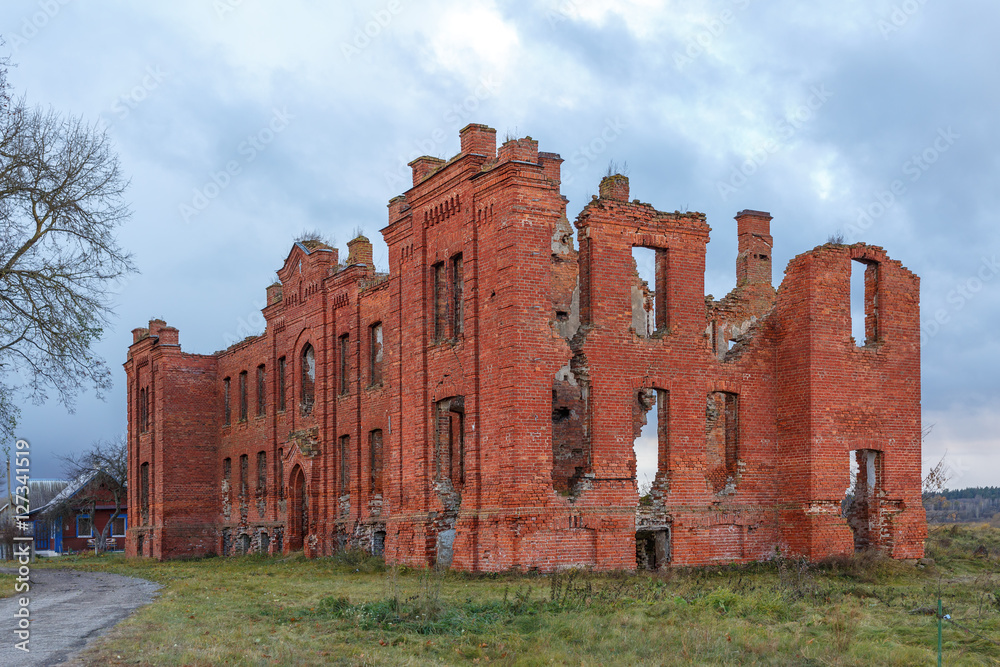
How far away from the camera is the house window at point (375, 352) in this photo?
27.0 m

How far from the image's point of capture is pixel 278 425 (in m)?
32.3

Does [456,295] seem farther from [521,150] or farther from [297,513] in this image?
[297,513]

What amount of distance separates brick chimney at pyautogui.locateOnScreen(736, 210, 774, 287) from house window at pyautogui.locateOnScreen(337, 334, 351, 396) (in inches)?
425

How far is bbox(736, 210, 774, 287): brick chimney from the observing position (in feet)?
87.7

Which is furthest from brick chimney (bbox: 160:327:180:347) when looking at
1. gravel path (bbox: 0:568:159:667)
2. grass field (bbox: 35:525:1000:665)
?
grass field (bbox: 35:525:1000:665)

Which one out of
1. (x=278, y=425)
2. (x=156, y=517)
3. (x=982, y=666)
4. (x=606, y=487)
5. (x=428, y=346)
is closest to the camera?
(x=982, y=666)

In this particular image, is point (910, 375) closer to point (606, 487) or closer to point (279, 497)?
point (606, 487)

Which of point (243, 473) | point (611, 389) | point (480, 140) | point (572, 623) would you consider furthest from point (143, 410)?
point (572, 623)

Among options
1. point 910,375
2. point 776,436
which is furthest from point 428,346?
point 910,375

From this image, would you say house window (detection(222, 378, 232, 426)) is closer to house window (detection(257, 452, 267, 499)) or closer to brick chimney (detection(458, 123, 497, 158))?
house window (detection(257, 452, 267, 499))

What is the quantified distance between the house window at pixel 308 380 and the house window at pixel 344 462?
8.39 feet

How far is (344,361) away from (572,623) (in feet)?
57.2

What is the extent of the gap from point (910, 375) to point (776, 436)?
347cm

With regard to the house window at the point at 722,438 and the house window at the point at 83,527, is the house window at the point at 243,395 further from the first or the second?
the house window at the point at 83,527
